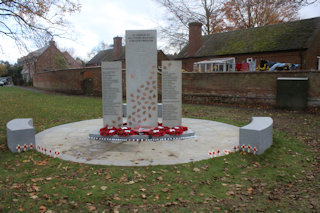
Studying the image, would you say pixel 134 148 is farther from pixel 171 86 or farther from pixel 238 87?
pixel 238 87

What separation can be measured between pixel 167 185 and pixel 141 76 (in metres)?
3.76

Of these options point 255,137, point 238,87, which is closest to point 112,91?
point 255,137

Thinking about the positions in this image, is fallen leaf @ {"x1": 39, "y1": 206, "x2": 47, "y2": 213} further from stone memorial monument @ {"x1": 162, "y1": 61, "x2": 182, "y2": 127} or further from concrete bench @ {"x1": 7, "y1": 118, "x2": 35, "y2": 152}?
stone memorial monument @ {"x1": 162, "y1": 61, "x2": 182, "y2": 127}

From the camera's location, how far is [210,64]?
2488 centimetres

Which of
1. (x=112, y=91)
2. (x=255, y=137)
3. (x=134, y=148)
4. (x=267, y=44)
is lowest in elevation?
(x=134, y=148)

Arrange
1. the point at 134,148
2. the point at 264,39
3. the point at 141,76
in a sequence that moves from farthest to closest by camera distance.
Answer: the point at 264,39 < the point at 141,76 < the point at 134,148

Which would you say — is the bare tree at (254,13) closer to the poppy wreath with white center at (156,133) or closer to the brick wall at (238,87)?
the brick wall at (238,87)

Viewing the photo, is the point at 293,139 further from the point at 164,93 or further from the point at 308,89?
the point at 308,89

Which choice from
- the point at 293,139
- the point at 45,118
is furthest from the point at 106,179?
the point at 45,118

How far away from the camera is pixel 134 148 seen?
20.1 ft

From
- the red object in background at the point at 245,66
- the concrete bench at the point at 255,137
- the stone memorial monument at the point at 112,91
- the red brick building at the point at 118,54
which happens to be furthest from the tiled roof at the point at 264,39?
the stone memorial monument at the point at 112,91

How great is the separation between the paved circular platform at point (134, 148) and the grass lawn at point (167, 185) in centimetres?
34

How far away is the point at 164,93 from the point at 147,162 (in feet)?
9.06

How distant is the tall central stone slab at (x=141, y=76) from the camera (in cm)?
707
